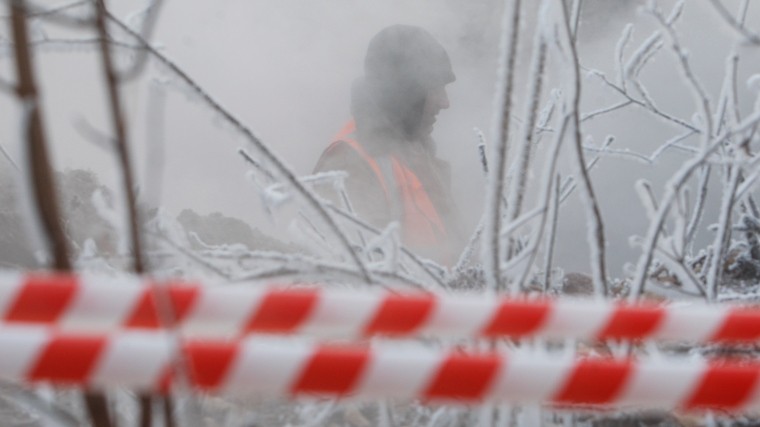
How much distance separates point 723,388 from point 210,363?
1.54 ft

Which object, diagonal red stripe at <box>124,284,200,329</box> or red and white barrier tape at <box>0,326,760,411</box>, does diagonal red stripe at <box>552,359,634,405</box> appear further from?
diagonal red stripe at <box>124,284,200,329</box>

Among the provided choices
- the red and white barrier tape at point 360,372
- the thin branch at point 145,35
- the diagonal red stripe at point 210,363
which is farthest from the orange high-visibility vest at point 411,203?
the diagonal red stripe at point 210,363

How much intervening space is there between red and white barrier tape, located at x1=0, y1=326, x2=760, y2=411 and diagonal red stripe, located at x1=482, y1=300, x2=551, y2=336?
0.21 feet

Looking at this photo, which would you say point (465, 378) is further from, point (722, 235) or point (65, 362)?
point (722, 235)

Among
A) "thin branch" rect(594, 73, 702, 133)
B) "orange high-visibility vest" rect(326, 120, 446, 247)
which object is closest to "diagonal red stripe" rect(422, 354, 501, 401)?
"thin branch" rect(594, 73, 702, 133)

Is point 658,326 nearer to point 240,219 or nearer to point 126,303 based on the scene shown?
point 126,303

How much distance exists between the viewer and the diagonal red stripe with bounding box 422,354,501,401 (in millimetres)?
656

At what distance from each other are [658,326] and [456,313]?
0.74ft

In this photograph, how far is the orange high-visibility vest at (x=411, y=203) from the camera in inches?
115

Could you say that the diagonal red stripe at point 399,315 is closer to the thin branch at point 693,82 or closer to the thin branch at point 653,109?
the thin branch at point 693,82

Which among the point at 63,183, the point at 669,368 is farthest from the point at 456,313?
the point at 63,183

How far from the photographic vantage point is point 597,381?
692 millimetres

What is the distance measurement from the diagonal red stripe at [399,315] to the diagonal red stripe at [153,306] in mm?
164

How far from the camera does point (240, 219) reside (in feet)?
8.31
